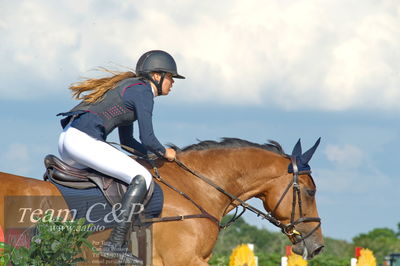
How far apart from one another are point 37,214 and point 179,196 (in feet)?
4.89

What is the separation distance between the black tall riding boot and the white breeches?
12 cm

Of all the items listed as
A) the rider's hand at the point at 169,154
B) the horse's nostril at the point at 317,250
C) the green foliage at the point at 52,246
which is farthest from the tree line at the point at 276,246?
the green foliage at the point at 52,246

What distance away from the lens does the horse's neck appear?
764 cm

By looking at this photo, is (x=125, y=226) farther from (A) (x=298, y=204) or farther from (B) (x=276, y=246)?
(B) (x=276, y=246)

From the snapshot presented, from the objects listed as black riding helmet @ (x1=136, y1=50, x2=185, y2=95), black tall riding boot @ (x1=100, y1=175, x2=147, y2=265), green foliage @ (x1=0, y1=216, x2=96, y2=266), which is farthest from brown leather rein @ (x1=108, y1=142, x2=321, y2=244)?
green foliage @ (x1=0, y1=216, x2=96, y2=266)

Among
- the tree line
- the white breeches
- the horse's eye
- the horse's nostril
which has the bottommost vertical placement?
the horse's nostril

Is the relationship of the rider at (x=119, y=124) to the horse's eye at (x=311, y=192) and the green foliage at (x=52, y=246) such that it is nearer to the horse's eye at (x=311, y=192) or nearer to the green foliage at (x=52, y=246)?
the green foliage at (x=52, y=246)

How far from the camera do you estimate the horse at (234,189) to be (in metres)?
7.15

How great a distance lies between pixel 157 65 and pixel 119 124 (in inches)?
29.9

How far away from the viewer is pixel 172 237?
6973 mm

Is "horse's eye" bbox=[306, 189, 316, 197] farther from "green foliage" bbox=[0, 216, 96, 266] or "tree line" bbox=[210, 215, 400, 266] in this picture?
"tree line" bbox=[210, 215, 400, 266]

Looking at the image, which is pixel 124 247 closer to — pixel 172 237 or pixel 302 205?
pixel 172 237

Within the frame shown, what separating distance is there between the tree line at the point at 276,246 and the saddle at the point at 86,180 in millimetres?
6736

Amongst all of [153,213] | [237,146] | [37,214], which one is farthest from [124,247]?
[237,146]
